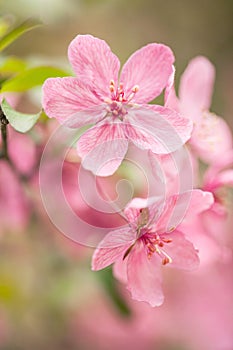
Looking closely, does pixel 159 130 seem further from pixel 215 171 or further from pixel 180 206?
pixel 215 171

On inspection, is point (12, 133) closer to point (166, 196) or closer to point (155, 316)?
point (166, 196)

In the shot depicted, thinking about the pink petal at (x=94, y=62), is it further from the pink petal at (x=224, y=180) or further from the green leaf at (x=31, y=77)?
the pink petal at (x=224, y=180)

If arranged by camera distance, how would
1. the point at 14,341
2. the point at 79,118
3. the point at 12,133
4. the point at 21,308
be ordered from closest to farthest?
1. the point at 79,118
2. the point at 12,133
3. the point at 21,308
4. the point at 14,341

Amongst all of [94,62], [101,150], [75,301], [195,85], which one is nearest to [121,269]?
[101,150]

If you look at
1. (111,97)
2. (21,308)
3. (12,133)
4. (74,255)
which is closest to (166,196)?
(111,97)

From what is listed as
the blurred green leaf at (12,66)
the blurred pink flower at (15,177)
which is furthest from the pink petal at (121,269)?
the blurred green leaf at (12,66)

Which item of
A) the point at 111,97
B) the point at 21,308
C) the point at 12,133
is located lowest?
the point at 21,308

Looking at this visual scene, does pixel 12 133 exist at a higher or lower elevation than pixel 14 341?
higher

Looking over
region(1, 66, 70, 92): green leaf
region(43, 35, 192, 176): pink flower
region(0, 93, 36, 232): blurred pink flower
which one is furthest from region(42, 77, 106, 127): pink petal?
region(0, 93, 36, 232): blurred pink flower
